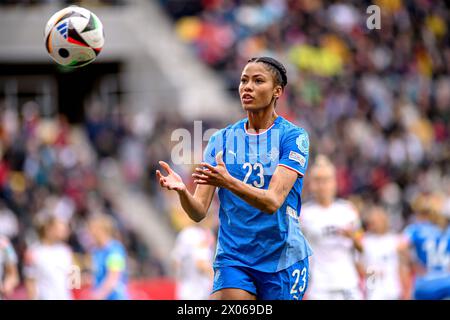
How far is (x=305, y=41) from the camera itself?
24312 mm

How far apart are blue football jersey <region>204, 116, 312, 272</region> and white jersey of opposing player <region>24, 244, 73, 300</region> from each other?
548 cm

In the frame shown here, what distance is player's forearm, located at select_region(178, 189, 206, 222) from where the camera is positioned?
694cm

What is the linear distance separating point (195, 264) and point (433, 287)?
346 centimetres

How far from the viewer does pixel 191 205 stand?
702cm

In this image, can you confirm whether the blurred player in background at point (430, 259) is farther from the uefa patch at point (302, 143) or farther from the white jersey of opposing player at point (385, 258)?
the uefa patch at point (302, 143)

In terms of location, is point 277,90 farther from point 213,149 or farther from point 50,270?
point 50,270

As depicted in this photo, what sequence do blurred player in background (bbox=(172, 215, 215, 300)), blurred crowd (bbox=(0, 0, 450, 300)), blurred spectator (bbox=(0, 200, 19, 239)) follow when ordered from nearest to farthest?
blurred player in background (bbox=(172, 215, 215, 300)) < blurred spectator (bbox=(0, 200, 19, 239)) < blurred crowd (bbox=(0, 0, 450, 300))

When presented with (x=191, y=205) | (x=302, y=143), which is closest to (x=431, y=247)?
(x=302, y=143)

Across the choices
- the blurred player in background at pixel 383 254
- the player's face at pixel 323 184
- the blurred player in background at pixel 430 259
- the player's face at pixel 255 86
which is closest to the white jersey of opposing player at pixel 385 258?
the blurred player in background at pixel 383 254

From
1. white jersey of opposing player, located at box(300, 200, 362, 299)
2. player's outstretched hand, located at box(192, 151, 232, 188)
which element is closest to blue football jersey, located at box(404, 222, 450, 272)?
white jersey of opposing player, located at box(300, 200, 362, 299)

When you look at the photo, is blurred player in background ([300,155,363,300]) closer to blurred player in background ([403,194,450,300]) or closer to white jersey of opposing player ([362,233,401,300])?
blurred player in background ([403,194,450,300])

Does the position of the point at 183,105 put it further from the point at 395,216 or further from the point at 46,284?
the point at 46,284

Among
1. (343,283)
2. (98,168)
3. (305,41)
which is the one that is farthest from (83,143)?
(343,283)

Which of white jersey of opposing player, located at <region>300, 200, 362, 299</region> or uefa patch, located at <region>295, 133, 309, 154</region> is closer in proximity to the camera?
uefa patch, located at <region>295, 133, 309, 154</region>
